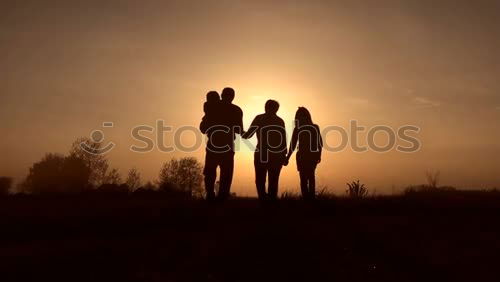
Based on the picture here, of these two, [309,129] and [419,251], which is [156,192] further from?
[419,251]

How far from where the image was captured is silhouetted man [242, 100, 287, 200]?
11.7 meters

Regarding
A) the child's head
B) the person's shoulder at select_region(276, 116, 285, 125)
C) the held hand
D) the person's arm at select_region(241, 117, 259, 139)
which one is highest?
the child's head

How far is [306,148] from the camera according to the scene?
40.9ft

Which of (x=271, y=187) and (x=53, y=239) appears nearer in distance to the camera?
(x=53, y=239)

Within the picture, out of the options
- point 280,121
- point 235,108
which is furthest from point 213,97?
point 280,121

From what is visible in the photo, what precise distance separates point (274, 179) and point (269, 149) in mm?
793

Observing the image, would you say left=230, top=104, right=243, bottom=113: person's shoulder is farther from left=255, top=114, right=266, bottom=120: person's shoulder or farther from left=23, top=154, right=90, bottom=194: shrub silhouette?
left=23, top=154, right=90, bottom=194: shrub silhouette

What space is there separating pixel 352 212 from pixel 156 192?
931 centimetres

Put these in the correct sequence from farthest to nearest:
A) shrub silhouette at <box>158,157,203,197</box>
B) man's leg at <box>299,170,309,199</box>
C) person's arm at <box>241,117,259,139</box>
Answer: shrub silhouette at <box>158,157,203,197</box>, man's leg at <box>299,170,309,199</box>, person's arm at <box>241,117,259,139</box>

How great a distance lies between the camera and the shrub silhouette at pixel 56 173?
35.0 m

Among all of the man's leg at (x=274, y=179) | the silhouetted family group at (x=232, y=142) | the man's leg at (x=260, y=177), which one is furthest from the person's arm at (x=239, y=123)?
the man's leg at (x=274, y=179)

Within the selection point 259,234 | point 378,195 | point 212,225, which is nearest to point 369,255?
point 259,234

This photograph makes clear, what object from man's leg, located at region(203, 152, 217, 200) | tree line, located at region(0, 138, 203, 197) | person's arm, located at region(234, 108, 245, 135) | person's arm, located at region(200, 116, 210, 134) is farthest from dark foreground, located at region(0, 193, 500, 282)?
tree line, located at region(0, 138, 203, 197)

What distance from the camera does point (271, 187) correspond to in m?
11.8
